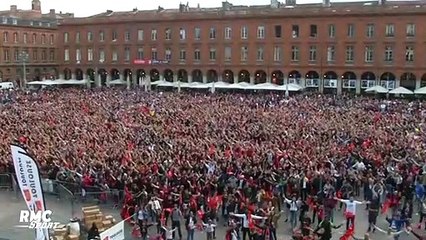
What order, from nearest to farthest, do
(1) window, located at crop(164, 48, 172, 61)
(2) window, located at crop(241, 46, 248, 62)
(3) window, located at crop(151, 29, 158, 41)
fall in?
(2) window, located at crop(241, 46, 248, 62), (1) window, located at crop(164, 48, 172, 61), (3) window, located at crop(151, 29, 158, 41)

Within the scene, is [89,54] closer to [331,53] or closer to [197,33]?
[197,33]

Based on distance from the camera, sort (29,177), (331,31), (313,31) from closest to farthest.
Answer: (29,177)
(331,31)
(313,31)

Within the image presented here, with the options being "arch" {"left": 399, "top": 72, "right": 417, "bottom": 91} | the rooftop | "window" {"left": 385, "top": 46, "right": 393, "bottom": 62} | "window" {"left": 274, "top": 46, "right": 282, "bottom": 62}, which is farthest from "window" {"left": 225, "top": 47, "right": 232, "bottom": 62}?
"arch" {"left": 399, "top": 72, "right": 417, "bottom": 91}

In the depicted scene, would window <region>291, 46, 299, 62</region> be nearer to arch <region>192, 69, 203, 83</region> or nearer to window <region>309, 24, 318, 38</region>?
window <region>309, 24, 318, 38</region>

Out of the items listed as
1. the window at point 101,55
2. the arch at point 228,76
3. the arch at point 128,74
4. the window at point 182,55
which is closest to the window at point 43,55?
the window at point 101,55

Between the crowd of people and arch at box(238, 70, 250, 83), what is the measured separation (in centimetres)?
2922

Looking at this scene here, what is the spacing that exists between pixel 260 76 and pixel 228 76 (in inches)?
166

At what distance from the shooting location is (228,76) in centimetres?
6950

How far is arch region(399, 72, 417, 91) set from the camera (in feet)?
194

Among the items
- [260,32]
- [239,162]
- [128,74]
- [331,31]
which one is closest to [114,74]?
[128,74]

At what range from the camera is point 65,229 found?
1546cm

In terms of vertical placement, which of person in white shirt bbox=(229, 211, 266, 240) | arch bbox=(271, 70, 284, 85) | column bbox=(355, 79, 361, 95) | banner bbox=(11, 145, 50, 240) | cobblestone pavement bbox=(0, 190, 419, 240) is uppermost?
arch bbox=(271, 70, 284, 85)

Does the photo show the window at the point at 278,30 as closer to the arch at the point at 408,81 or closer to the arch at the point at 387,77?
the arch at the point at 387,77

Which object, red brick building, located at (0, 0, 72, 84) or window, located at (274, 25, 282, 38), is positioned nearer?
window, located at (274, 25, 282, 38)
